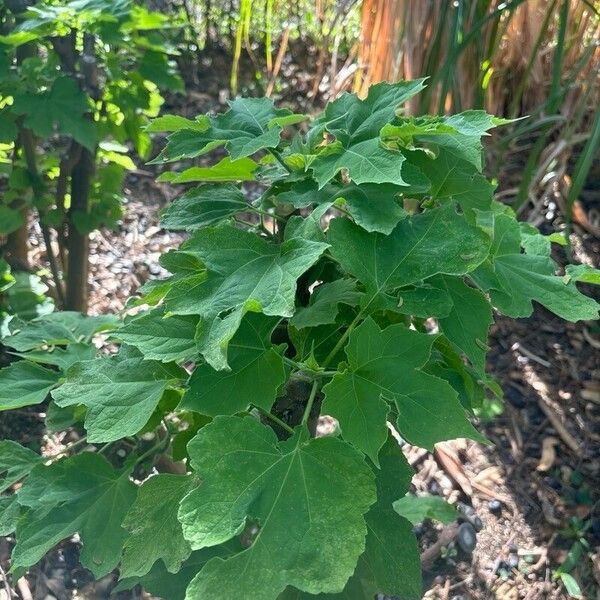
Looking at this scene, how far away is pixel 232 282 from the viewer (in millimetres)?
779

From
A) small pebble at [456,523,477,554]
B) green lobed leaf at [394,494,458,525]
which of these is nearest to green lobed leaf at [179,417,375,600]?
green lobed leaf at [394,494,458,525]

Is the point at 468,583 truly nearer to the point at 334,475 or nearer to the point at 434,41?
the point at 334,475

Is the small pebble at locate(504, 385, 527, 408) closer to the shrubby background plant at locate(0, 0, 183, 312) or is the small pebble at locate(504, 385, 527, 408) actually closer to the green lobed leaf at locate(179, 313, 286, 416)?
the shrubby background plant at locate(0, 0, 183, 312)

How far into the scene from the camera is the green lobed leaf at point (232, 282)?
0.72m

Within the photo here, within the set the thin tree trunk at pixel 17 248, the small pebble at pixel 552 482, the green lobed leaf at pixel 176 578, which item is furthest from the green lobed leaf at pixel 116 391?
the small pebble at pixel 552 482

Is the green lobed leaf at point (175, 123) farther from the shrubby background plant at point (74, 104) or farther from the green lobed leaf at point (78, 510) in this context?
the shrubby background plant at point (74, 104)

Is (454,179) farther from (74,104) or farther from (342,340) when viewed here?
(74,104)

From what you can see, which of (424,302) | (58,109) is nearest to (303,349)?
(424,302)

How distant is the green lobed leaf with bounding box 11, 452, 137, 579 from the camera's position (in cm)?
98

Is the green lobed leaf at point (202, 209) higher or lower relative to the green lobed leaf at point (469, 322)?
higher

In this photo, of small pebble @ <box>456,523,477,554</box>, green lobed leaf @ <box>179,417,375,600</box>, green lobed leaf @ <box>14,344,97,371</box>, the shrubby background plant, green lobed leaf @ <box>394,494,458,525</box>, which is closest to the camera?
green lobed leaf @ <box>179,417,375,600</box>

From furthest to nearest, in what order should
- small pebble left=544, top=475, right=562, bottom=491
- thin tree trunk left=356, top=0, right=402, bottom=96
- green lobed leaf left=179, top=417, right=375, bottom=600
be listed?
thin tree trunk left=356, top=0, right=402, bottom=96 < small pebble left=544, top=475, right=562, bottom=491 < green lobed leaf left=179, top=417, right=375, bottom=600

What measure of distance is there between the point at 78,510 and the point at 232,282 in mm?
455

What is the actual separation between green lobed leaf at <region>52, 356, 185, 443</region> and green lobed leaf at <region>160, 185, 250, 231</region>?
177 millimetres
